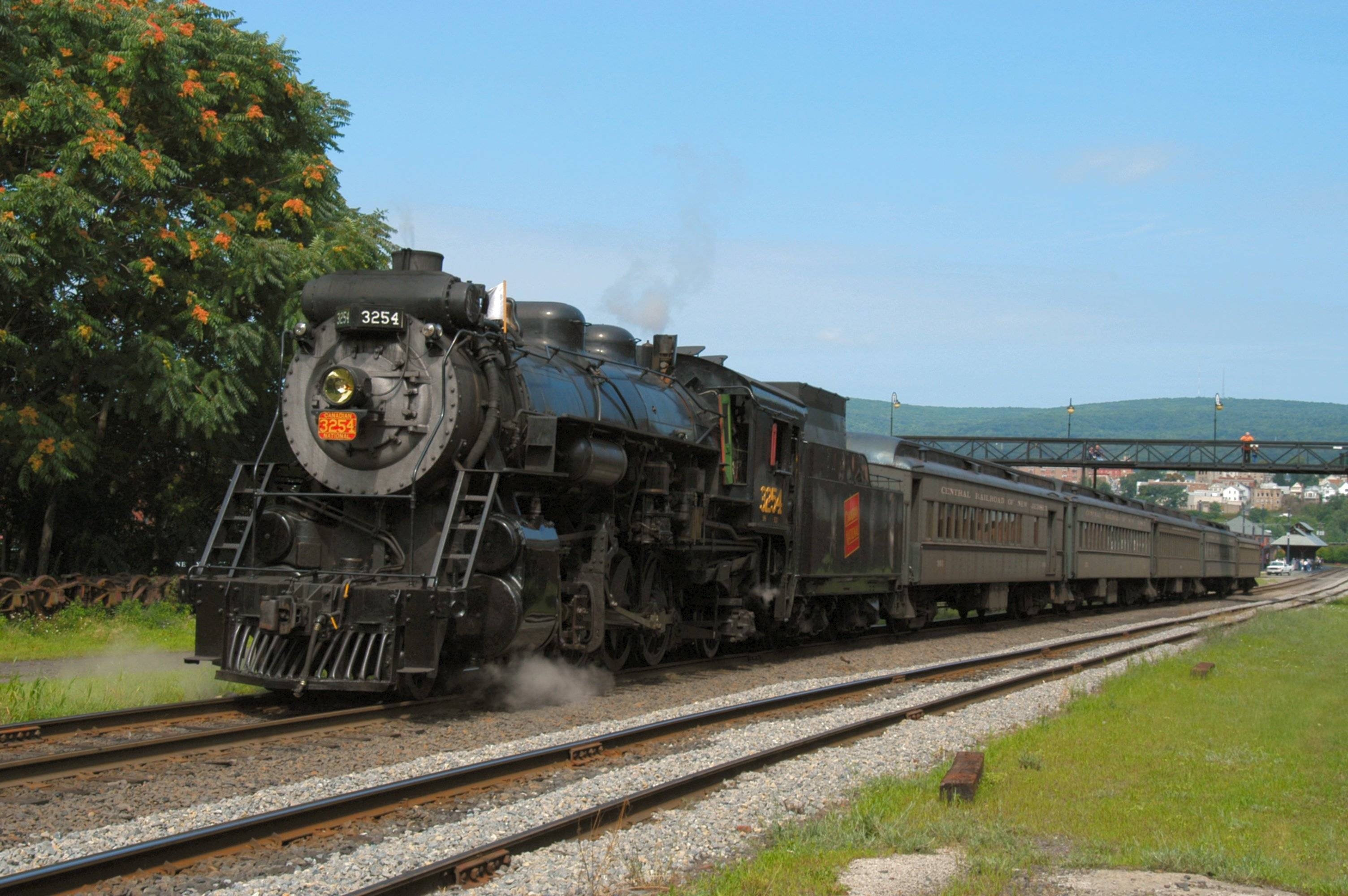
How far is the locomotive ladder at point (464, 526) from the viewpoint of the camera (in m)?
9.34

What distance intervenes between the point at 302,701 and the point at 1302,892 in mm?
7763

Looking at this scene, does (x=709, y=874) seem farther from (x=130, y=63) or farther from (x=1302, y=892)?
(x=130, y=63)

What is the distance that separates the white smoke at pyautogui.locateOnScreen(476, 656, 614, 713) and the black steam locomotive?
0.24m

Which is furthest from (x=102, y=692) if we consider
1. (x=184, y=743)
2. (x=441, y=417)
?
(x=441, y=417)

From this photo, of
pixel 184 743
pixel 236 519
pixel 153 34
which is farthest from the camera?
pixel 153 34

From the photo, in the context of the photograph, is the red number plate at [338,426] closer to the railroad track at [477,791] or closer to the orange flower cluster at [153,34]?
the railroad track at [477,791]

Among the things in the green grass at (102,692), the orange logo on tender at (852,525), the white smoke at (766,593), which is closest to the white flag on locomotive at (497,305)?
the green grass at (102,692)

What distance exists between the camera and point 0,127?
14375 mm

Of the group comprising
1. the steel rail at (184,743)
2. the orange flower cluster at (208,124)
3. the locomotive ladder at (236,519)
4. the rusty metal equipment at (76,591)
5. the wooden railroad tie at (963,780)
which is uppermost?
the orange flower cluster at (208,124)

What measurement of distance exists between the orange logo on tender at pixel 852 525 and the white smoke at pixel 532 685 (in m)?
6.43

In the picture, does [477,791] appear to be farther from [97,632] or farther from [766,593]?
[97,632]

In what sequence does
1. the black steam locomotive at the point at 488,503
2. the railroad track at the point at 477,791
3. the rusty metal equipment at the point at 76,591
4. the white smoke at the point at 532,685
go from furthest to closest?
the rusty metal equipment at the point at 76,591 < the white smoke at the point at 532,685 < the black steam locomotive at the point at 488,503 < the railroad track at the point at 477,791

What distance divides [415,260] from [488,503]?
251cm

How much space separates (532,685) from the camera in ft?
35.0
